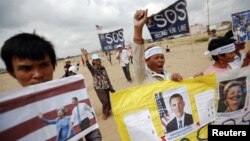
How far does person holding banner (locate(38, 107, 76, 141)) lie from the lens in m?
2.05

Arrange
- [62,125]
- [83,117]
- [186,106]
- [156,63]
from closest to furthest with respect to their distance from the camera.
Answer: [62,125]
[83,117]
[186,106]
[156,63]

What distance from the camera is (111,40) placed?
48.0ft

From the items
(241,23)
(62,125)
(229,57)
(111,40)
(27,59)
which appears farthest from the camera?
(111,40)

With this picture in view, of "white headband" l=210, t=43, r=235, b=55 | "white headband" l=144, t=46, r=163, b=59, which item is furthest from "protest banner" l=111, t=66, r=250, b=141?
"white headband" l=144, t=46, r=163, b=59

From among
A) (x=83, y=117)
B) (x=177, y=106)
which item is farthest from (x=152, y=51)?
(x=83, y=117)

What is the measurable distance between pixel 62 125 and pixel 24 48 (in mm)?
639

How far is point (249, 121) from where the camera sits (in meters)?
3.62

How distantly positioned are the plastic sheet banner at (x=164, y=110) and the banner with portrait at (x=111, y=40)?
11.3m

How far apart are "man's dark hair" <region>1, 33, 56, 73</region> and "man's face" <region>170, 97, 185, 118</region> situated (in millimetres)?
1637

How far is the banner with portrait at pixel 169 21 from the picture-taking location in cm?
436

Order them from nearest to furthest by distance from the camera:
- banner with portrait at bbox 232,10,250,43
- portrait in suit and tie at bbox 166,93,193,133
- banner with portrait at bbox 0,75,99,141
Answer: banner with portrait at bbox 0,75,99,141 → portrait in suit and tie at bbox 166,93,193,133 → banner with portrait at bbox 232,10,250,43

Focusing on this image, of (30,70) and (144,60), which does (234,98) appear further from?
(30,70)

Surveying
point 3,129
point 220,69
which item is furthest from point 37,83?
point 220,69

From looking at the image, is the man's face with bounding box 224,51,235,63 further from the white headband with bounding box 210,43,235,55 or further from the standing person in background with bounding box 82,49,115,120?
the standing person in background with bounding box 82,49,115,120
